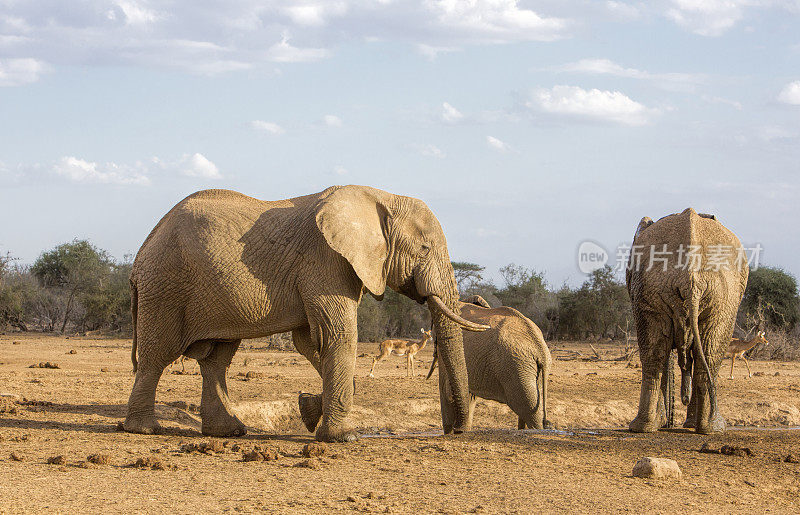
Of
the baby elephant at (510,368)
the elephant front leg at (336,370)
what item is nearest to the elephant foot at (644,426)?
the baby elephant at (510,368)

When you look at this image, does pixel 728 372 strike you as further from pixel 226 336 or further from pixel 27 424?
pixel 27 424

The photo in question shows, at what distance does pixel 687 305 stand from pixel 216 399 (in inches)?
202

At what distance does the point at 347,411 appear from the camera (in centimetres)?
857

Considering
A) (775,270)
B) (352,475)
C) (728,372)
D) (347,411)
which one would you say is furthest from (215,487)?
(775,270)

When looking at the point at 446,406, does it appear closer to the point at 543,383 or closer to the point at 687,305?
the point at 543,383

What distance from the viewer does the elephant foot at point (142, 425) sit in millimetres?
9070

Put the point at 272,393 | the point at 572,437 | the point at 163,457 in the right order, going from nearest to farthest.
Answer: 1. the point at 163,457
2. the point at 572,437
3. the point at 272,393

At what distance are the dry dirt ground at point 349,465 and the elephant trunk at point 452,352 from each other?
16.6 inches

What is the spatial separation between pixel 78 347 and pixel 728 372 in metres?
15.4

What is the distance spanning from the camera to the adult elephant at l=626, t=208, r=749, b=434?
9.41 m

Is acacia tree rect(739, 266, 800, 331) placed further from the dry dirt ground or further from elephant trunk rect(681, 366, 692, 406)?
elephant trunk rect(681, 366, 692, 406)

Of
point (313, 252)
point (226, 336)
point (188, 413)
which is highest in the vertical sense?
point (313, 252)

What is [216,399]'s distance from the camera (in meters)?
9.33

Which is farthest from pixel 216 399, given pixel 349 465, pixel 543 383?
pixel 543 383
